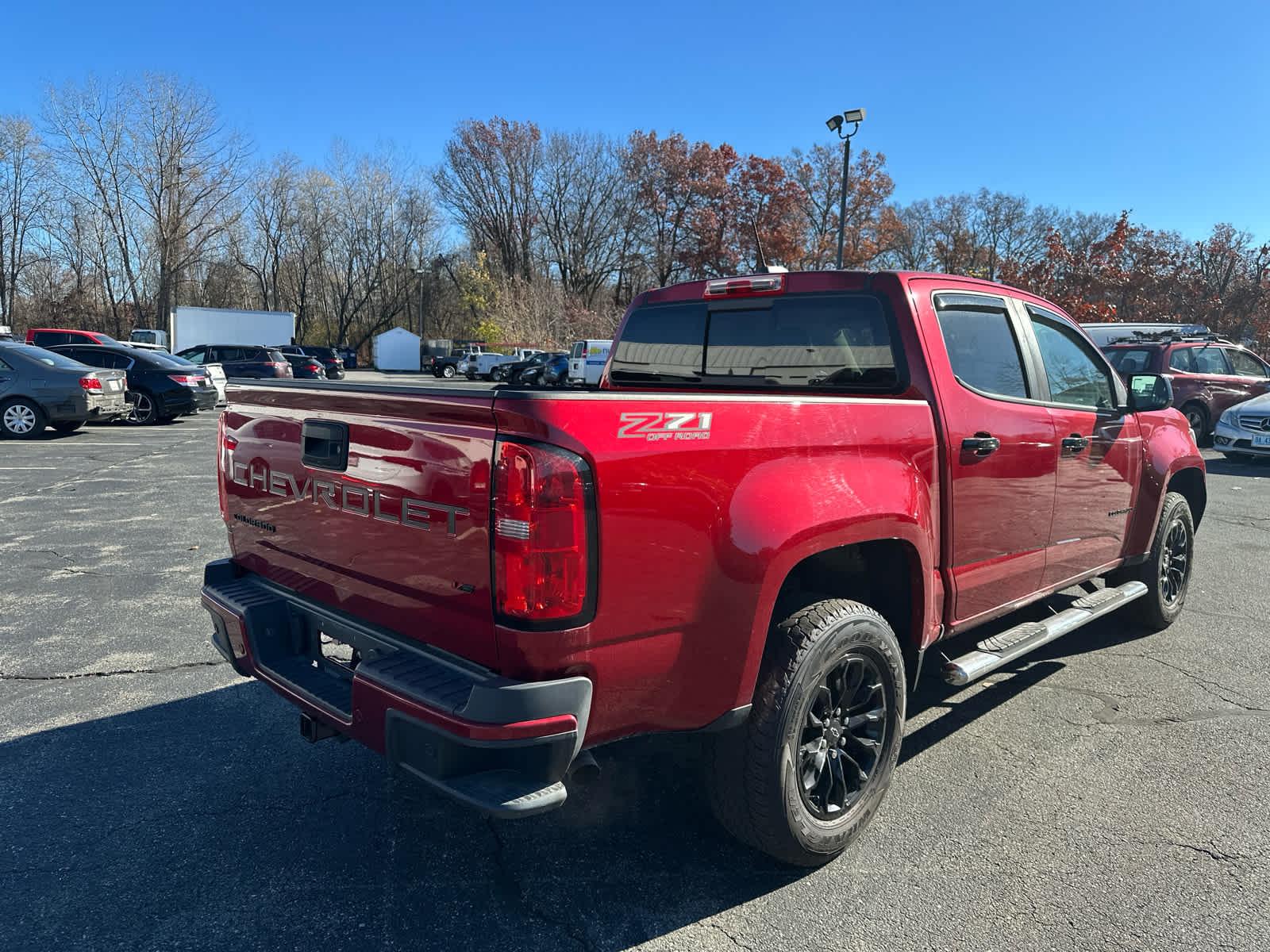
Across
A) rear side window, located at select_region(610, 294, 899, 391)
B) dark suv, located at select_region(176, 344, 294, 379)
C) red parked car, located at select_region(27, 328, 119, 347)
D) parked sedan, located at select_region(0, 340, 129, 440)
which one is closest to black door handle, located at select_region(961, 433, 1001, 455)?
rear side window, located at select_region(610, 294, 899, 391)

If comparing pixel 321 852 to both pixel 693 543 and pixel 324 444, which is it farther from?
pixel 693 543

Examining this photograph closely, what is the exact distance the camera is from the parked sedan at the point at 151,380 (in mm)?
16062

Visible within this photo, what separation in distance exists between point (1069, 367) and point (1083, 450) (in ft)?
1.55

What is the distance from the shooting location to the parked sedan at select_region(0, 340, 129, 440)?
12.8 m

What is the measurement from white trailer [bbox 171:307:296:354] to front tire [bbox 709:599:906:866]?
41.6 metres

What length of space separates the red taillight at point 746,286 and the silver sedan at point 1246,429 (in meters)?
Answer: 12.9

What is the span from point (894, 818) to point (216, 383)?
21.1 m

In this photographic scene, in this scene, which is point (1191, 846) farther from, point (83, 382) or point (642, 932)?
point (83, 382)

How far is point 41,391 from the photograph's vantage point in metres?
12.9

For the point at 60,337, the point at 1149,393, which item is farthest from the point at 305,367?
the point at 1149,393

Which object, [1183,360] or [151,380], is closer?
[1183,360]

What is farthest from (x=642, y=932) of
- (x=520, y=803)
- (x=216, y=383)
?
(x=216, y=383)

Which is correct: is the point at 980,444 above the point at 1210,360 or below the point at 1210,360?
below

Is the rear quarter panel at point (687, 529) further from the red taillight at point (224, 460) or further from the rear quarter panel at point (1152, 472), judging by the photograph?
the rear quarter panel at point (1152, 472)
